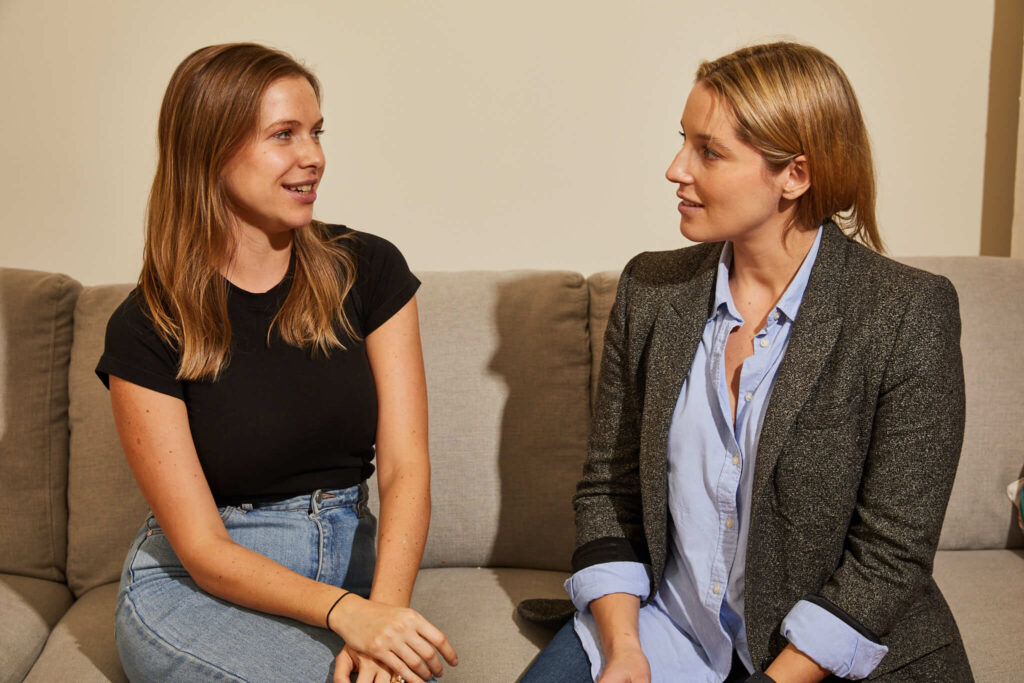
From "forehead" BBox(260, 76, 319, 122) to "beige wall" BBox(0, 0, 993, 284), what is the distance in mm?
688

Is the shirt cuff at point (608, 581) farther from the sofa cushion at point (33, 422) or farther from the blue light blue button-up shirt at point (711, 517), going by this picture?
the sofa cushion at point (33, 422)

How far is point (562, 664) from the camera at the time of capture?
1.28 metres

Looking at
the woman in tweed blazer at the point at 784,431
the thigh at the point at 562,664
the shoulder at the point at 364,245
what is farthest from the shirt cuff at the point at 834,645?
the shoulder at the point at 364,245

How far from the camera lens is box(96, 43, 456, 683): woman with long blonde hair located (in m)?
1.29

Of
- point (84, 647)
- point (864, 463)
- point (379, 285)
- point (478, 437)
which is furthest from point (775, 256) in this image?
point (84, 647)

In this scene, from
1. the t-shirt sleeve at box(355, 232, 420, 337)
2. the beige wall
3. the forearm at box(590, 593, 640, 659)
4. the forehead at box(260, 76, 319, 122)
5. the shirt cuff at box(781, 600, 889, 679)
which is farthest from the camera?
the beige wall

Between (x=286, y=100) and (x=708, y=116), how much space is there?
0.63 m

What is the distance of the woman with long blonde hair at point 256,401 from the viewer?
1289mm

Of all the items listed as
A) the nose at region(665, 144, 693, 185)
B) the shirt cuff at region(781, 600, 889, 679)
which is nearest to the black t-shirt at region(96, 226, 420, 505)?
the nose at region(665, 144, 693, 185)

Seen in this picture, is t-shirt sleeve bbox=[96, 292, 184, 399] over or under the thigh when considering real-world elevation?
over

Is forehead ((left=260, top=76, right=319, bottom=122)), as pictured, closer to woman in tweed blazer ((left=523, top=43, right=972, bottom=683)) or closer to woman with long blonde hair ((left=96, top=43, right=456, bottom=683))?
woman with long blonde hair ((left=96, top=43, right=456, bottom=683))

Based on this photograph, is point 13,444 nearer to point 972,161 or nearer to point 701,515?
point 701,515

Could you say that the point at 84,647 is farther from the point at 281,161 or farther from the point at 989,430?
the point at 989,430

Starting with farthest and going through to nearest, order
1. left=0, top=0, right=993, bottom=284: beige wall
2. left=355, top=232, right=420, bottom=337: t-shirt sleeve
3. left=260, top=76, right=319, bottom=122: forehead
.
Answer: left=0, top=0, right=993, bottom=284: beige wall → left=355, top=232, right=420, bottom=337: t-shirt sleeve → left=260, top=76, right=319, bottom=122: forehead
